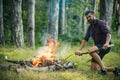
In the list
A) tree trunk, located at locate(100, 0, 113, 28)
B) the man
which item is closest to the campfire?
the man

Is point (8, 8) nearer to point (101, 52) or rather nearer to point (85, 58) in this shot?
point (85, 58)

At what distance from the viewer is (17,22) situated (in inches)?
622

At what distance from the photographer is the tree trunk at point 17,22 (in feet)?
51.3

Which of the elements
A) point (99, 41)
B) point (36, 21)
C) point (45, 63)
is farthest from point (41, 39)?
point (99, 41)

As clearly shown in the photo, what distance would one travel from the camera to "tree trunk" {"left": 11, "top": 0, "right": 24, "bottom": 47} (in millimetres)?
15631

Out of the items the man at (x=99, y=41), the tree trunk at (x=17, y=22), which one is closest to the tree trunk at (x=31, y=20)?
the tree trunk at (x=17, y=22)

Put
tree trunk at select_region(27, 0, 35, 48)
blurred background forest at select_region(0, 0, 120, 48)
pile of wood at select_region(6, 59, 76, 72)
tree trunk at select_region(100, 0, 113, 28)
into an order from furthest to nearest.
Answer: tree trunk at select_region(100, 0, 113, 28) < tree trunk at select_region(27, 0, 35, 48) < blurred background forest at select_region(0, 0, 120, 48) < pile of wood at select_region(6, 59, 76, 72)

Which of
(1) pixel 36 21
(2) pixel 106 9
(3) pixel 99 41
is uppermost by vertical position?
(2) pixel 106 9

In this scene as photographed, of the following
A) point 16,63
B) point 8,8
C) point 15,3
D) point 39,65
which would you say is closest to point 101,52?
point 39,65

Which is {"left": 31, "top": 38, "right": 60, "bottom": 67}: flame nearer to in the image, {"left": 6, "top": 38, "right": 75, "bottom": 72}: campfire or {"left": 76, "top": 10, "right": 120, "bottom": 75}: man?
{"left": 6, "top": 38, "right": 75, "bottom": 72}: campfire

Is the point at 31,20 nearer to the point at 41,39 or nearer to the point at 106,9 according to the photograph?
the point at 106,9

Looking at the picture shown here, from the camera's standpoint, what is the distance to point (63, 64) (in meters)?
10.6

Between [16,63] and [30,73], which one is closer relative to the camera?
[30,73]

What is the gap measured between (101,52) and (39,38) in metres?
14.1
